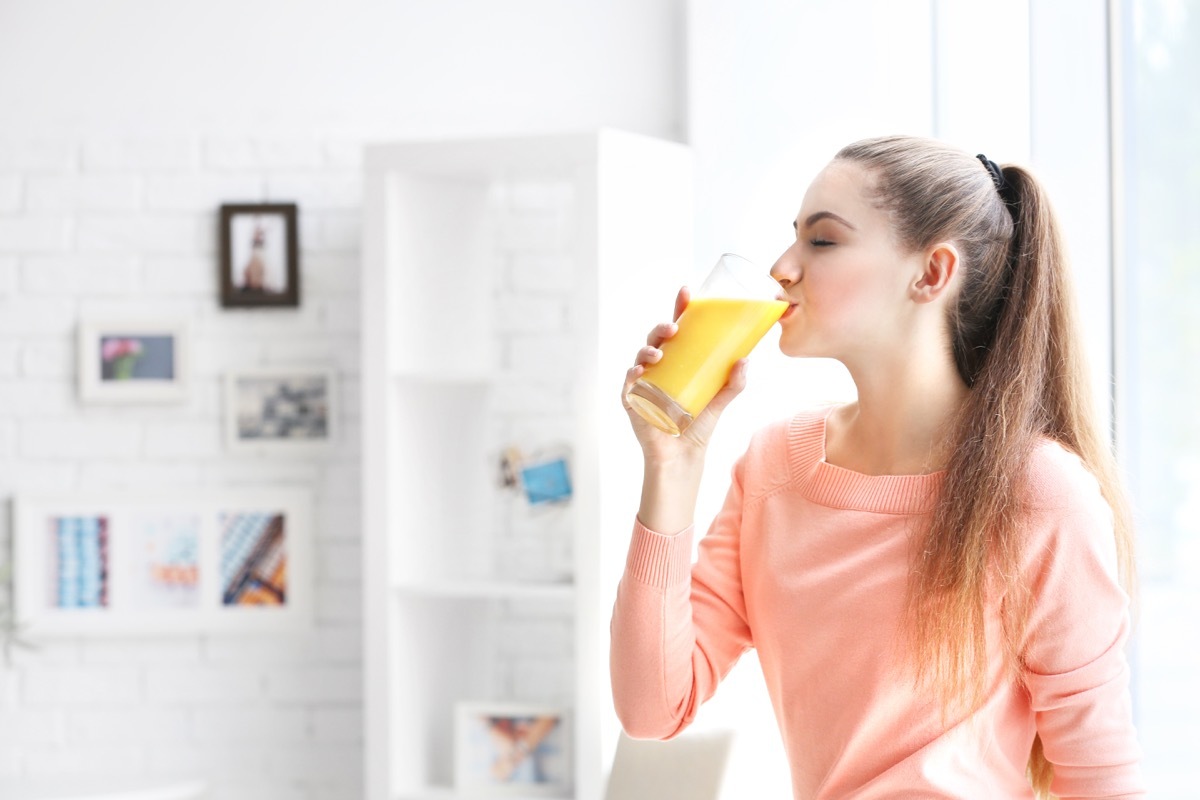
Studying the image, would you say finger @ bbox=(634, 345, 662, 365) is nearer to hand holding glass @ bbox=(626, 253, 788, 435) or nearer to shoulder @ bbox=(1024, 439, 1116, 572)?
hand holding glass @ bbox=(626, 253, 788, 435)

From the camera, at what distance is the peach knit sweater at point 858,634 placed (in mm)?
1152

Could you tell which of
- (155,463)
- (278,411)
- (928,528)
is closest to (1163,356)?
(928,528)

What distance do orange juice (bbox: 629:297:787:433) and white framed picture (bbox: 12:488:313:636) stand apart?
1.71m

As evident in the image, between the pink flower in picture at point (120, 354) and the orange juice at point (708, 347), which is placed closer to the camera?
the orange juice at point (708, 347)

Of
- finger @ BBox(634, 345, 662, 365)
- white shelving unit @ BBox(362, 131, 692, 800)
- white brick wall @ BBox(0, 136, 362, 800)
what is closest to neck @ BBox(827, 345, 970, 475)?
finger @ BBox(634, 345, 662, 365)

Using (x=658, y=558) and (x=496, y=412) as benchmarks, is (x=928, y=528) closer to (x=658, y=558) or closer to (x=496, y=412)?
(x=658, y=558)

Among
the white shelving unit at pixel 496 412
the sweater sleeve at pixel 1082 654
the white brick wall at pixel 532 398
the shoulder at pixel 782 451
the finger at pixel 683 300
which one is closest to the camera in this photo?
the sweater sleeve at pixel 1082 654

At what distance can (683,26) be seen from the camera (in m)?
2.60

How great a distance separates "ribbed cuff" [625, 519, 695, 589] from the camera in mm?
1313

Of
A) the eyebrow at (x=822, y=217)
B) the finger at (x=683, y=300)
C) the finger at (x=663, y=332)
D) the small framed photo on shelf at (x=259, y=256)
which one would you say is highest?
the small framed photo on shelf at (x=259, y=256)

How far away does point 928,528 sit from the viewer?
123 cm

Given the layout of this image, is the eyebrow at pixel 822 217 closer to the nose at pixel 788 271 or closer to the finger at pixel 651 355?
the nose at pixel 788 271

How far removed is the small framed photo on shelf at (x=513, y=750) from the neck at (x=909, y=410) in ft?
4.01

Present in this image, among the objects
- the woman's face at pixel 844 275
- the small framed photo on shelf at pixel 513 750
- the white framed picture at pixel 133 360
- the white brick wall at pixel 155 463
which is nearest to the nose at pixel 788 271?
the woman's face at pixel 844 275
